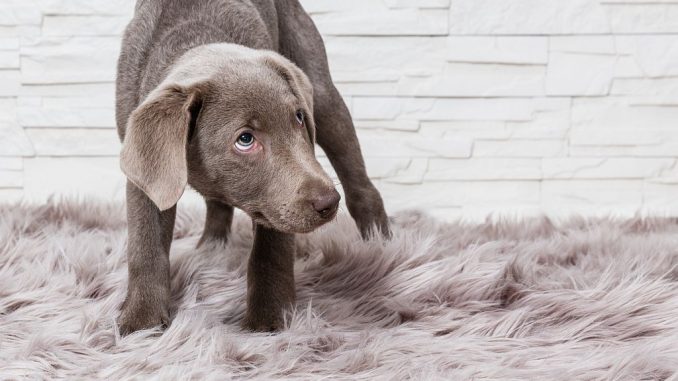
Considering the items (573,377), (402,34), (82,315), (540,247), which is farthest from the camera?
(402,34)

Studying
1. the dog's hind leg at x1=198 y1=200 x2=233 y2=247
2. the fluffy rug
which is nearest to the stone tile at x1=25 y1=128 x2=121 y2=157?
the fluffy rug

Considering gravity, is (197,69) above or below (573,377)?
above

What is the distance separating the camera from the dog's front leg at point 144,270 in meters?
1.62

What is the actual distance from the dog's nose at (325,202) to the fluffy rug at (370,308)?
0.26 metres

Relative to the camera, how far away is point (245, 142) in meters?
1.48

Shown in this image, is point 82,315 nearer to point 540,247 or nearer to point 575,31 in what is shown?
point 540,247

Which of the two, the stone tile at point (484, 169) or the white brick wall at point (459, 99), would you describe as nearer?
the white brick wall at point (459, 99)

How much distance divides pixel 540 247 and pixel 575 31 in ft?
3.16

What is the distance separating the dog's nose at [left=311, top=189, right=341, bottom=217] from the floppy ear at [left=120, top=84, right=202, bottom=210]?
0.23 m

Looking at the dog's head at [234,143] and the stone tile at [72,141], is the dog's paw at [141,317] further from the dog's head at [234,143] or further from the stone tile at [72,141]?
the stone tile at [72,141]

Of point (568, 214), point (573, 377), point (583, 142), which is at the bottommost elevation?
point (568, 214)

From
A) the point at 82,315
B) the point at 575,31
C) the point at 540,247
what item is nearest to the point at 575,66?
the point at 575,31

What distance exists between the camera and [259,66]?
153 cm

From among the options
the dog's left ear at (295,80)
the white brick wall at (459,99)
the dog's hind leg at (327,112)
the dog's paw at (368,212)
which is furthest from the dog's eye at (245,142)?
the white brick wall at (459,99)
